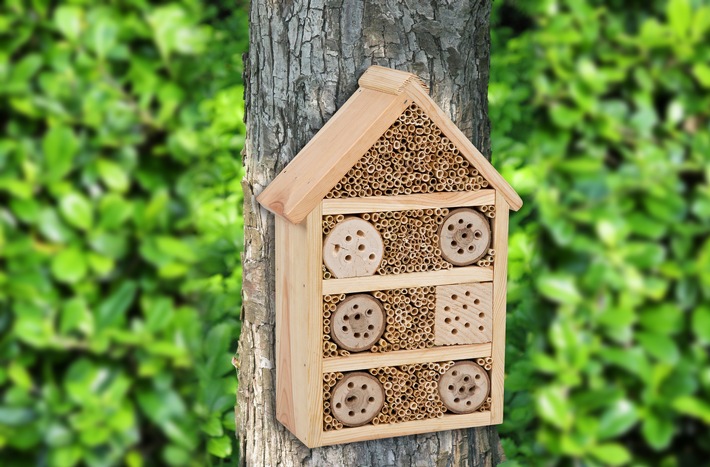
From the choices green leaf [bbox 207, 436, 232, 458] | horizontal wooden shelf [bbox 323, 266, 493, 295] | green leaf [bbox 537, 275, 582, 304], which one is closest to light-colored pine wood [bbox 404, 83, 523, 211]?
horizontal wooden shelf [bbox 323, 266, 493, 295]

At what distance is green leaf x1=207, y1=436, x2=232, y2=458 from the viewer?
3084 millimetres

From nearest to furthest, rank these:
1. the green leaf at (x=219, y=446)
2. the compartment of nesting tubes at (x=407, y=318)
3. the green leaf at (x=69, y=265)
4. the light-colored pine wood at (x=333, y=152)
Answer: the green leaf at (x=69, y=265) → the light-colored pine wood at (x=333, y=152) → the compartment of nesting tubes at (x=407, y=318) → the green leaf at (x=219, y=446)

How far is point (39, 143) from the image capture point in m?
1.62

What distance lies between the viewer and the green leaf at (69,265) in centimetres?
157

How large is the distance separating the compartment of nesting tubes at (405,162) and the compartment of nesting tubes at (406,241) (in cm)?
6

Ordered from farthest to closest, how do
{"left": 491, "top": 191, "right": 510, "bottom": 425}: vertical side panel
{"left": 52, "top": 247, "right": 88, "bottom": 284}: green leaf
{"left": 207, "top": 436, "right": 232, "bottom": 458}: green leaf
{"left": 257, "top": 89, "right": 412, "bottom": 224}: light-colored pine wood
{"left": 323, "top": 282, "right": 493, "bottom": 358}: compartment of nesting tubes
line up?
{"left": 207, "top": 436, "right": 232, "bottom": 458}: green leaf, {"left": 491, "top": 191, "right": 510, "bottom": 425}: vertical side panel, {"left": 323, "top": 282, "right": 493, "bottom": 358}: compartment of nesting tubes, {"left": 257, "top": 89, "right": 412, "bottom": 224}: light-colored pine wood, {"left": 52, "top": 247, "right": 88, "bottom": 284}: green leaf

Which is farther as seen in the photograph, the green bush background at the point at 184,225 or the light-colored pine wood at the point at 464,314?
the light-colored pine wood at the point at 464,314

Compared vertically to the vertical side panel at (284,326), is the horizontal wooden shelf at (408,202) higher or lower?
higher

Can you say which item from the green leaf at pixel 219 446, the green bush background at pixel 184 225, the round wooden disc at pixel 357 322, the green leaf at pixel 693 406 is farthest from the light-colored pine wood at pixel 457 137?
the green leaf at pixel 219 446

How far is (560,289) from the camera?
158cm

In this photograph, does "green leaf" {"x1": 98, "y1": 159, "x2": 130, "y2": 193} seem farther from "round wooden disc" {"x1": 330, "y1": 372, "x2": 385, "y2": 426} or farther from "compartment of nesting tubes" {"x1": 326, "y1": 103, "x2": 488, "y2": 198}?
"round wooden disc" {"x1": 330, "y1": 372, "x2": 385, "y2": 426}

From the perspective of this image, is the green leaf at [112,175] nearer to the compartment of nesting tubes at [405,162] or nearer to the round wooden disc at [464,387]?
the compartment of nesting tubes at [405,162]

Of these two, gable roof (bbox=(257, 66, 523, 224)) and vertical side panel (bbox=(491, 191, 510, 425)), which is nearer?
gable roof (bbox=(257, 66, 523, 224))

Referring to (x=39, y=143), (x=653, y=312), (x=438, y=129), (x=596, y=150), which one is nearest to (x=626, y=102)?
(x=596, y=150)
